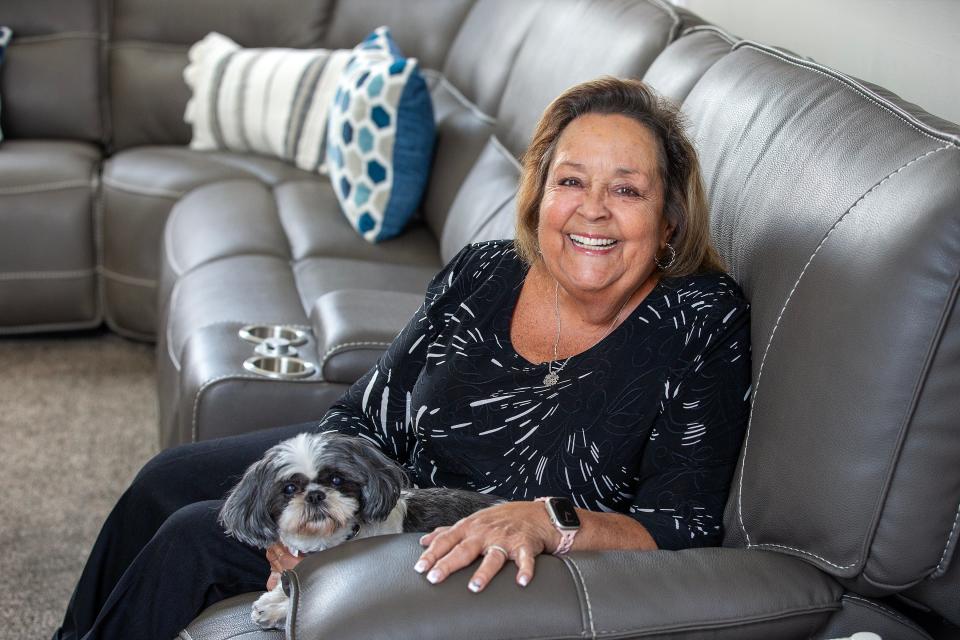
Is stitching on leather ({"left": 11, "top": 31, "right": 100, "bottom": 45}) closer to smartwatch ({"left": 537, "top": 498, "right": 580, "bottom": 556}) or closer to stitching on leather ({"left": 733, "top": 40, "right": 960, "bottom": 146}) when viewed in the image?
stitching on leather ({"left": 733, "top": 40, "right": 960, "bottom": 146})

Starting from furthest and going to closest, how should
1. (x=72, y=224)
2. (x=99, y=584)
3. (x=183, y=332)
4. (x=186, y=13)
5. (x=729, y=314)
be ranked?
(x=186, y=13) < (x=72, y=224) < (x=183, y=332) < (x=99, y=584) < (x=729, y=314)

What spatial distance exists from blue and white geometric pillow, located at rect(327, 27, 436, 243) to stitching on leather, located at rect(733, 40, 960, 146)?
1318 millimetres

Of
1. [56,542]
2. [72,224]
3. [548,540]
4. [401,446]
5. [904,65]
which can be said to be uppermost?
[904,65]

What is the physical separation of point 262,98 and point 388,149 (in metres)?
0.76

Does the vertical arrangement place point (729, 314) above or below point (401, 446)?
above

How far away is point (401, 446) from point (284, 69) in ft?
6.87

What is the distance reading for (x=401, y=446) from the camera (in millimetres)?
1807

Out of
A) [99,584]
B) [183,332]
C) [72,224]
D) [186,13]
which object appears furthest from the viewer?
[186,13]

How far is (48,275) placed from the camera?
3.43 meters

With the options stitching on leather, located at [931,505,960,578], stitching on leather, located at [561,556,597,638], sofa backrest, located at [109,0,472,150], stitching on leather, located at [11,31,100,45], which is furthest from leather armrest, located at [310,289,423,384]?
stitching on leather, located at [11,31,100,45]

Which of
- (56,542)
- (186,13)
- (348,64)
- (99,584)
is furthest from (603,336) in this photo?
(186,13)

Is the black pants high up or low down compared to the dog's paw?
down

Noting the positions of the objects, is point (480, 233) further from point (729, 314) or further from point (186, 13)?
point (186, 13)

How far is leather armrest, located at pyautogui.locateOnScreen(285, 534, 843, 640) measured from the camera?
1148mm
